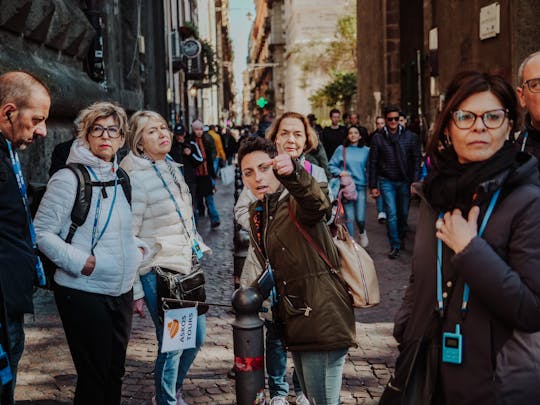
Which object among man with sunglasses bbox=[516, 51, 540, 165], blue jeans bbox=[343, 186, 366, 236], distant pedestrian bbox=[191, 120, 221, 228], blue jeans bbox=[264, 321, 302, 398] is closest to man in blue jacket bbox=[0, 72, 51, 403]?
blue jeans bbox=[264, 321, 302, 398]

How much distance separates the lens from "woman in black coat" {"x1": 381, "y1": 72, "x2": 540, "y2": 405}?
6.91 ft

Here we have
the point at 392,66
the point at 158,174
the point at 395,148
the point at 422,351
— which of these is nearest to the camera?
the point at 422,351

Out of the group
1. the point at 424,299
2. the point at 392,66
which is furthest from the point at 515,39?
the point at 392,66

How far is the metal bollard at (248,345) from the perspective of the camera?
312 cm

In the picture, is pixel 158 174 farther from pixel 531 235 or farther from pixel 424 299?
pixel 531 235

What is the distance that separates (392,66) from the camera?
19.4 m

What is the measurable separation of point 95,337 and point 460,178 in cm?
209

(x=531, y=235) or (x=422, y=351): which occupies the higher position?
(x=531, y=235)

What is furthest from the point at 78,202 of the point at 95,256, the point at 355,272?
the point at 355,272

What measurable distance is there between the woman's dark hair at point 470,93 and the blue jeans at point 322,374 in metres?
1.19

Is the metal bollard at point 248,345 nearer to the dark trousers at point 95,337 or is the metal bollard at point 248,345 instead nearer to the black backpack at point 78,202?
the dark trousers at point 95,337

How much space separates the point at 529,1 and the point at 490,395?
8.02m

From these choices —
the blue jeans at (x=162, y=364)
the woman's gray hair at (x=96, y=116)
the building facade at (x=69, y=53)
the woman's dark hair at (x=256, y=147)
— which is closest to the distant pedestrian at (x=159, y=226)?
the blue jeans at (x=162, y=364)

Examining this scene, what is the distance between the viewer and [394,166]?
9.76 m
